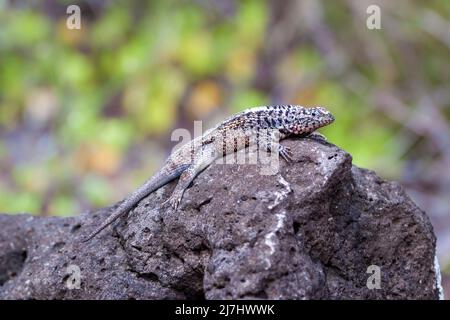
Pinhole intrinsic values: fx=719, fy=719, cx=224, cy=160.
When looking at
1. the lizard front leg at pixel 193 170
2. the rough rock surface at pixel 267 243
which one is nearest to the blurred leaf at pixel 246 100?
the lizard front leg at pixel 193 170

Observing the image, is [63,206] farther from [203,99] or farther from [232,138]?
[232,138]

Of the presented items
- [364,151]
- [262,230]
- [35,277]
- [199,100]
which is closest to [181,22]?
[199,100]

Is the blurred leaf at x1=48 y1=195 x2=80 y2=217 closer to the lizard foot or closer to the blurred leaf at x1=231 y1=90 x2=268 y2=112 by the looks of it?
the blurred leaf at x1=231 y1=90 x2=268 y2=112

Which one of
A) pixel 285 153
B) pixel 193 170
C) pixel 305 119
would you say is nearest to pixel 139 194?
pixel 193 170

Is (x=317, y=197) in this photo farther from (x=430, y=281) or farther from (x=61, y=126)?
(x=61, y=126)
